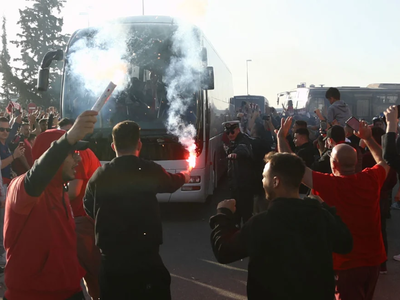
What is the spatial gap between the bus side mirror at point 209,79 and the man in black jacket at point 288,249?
261 inches

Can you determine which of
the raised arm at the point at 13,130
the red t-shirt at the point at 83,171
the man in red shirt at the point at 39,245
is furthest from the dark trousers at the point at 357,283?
the raised arm at the point at 13,130

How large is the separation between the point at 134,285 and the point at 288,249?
4.00 feet

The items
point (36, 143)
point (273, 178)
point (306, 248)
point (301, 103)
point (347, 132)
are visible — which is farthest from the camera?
point (301, 103)

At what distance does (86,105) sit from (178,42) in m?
2.15

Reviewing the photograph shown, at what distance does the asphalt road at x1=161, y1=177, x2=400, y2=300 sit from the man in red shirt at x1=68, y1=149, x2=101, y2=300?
1.71 meters

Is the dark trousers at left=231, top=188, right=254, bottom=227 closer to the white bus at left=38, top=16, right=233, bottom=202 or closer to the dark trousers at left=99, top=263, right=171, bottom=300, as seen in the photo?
the white bus at left=38, top=16, right=233, bottom=202

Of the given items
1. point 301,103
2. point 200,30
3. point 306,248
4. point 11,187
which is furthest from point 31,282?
point 301,103

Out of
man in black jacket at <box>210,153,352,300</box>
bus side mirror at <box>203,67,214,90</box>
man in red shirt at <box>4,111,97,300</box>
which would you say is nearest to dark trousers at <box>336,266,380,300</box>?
man in black jacket at <box>210,153,352,300</box>

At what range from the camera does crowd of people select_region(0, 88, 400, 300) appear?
2.52m

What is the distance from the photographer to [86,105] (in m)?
9.27

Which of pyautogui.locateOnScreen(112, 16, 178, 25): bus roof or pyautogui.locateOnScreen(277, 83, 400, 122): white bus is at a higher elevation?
pyautogui.locateOnScreen(112, 16, 178, 25): bus roof

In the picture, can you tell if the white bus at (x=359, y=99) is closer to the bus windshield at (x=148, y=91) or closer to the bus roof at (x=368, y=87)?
the bus roof at (x=368, y=87)

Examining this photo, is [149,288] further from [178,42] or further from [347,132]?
[178,42]

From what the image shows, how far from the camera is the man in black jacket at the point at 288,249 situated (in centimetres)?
250
